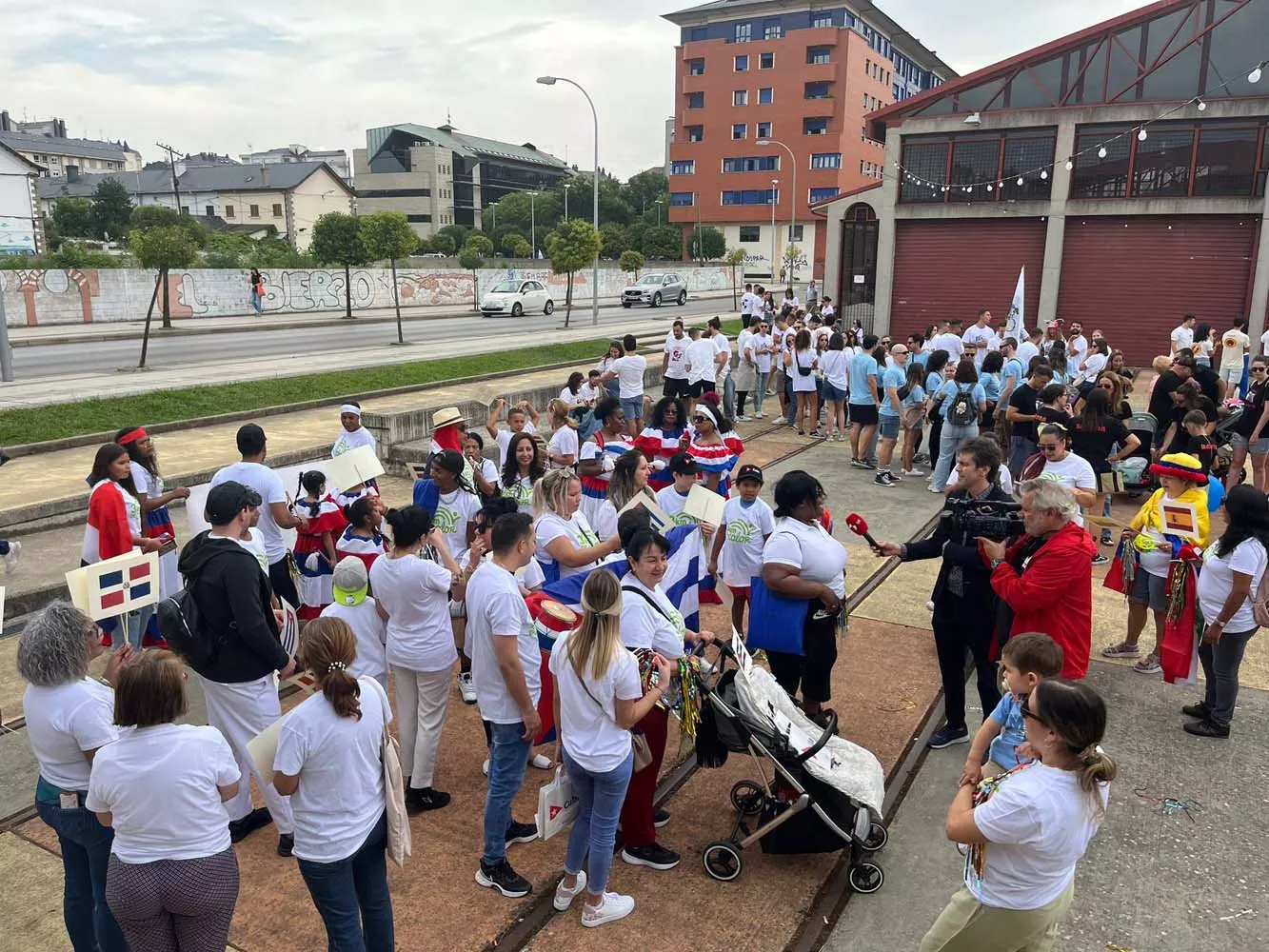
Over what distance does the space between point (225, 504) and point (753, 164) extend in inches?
2959

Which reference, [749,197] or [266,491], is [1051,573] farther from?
[749,197]

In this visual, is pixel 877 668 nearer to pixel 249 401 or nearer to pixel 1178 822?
pixel 1178 822

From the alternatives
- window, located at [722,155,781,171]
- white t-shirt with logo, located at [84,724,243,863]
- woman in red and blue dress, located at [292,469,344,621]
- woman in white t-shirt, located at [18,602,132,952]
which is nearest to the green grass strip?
woman in red and blue dress, located at [292,469,344,621]

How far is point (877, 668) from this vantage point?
6781mm

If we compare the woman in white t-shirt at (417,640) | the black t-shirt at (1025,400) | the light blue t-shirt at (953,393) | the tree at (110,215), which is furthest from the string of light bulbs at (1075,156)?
the tree at (110,215)

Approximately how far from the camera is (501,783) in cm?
423

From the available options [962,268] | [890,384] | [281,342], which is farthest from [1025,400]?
[281,342]

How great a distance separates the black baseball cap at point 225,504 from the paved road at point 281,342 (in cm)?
1935

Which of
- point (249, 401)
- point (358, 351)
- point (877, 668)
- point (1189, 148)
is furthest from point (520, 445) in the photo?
point (1189, 148)

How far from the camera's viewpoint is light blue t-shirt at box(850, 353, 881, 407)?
1268 centimetres

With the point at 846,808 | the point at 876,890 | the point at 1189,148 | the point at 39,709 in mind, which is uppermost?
the point at 1189,148

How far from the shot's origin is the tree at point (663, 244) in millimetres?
73625

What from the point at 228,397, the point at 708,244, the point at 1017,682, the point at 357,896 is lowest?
the point at 357,896

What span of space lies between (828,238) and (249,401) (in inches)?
752
